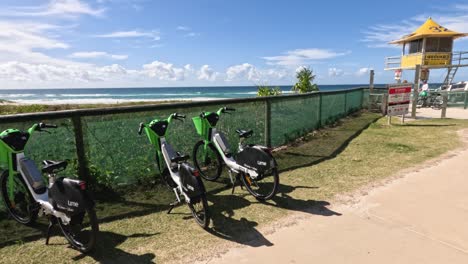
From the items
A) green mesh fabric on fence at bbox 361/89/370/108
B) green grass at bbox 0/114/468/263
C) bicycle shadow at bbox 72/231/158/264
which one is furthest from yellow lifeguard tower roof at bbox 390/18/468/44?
bicycle shadow at bbox 72/231/158/264

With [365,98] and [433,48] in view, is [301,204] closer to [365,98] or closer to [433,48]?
[365,98]

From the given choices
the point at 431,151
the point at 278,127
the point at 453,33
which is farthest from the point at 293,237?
the point at 453,33

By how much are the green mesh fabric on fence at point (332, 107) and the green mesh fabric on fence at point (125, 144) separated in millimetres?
7120

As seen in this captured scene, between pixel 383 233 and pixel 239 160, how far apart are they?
2.27 metres

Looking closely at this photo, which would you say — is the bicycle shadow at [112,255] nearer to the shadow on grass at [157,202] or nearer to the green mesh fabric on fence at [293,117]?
the shadow on grass at [157,202]

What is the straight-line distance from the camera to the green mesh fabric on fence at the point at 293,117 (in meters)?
8.20

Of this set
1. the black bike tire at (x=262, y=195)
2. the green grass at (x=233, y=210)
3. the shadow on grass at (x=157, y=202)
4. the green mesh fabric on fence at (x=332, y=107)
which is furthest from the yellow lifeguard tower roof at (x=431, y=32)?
the black bike tire at (x=262, y=195)

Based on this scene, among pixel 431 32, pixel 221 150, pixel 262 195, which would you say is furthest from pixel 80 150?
pixel 431 32

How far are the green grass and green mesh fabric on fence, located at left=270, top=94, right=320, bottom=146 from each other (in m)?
0.56

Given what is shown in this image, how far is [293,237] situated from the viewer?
11.7 ft

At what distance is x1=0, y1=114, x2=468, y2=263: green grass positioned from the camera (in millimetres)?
3369

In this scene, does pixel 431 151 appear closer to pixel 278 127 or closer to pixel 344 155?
pixel 344 155

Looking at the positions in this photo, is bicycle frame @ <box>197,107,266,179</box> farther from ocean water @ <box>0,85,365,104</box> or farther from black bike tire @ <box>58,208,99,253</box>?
ocean water @ <box>0,85,365,104</box>

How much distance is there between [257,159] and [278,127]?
152 inches
